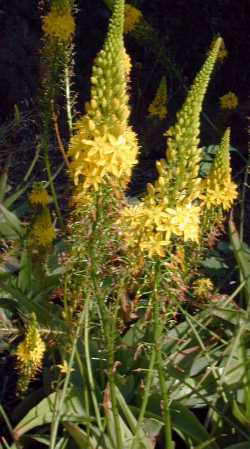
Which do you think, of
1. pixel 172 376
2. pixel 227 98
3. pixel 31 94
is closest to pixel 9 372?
pixel 172 376

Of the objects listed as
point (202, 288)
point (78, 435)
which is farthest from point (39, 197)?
point (78, 435)

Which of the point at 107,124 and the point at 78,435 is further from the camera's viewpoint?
the point at 78,435

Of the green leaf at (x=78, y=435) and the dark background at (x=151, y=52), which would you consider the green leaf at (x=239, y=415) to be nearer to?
the green leaf at (x=78, y=435)

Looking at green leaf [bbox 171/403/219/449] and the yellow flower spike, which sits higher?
the yellow flower spike

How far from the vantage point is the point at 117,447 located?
7.89 ft

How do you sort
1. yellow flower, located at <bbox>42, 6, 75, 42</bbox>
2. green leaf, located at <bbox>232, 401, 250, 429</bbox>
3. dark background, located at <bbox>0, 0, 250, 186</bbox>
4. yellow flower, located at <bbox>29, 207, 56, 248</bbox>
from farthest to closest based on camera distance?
dark background, located at <bbox>0, 0, 250, 186</bbox>, yellow flower, located at <bbox>29, 207, 56, 248</bbox>, yellow flower, located at <bbox>42, 6, 75, 42</bbox>, green leaf, located at <bbox>232, 401, 250, 429</bbox>

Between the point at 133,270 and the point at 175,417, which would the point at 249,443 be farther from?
the point at 133,270

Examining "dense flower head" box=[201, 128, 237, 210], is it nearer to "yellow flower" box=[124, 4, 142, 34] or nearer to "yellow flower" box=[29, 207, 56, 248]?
"yellow flower" box=[29, 207, 56, 248]

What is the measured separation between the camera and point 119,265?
8.91 ft

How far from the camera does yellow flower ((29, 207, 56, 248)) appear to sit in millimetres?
3115

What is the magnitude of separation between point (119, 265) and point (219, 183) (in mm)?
519

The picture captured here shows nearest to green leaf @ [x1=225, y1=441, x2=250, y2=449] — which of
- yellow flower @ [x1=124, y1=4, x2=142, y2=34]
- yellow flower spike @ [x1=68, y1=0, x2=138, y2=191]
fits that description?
yellow flower spike @ [x1=68, y1=0, x2=138, y2=191]

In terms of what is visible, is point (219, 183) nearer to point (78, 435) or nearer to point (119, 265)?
point (119, 265)

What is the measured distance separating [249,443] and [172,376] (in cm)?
42
